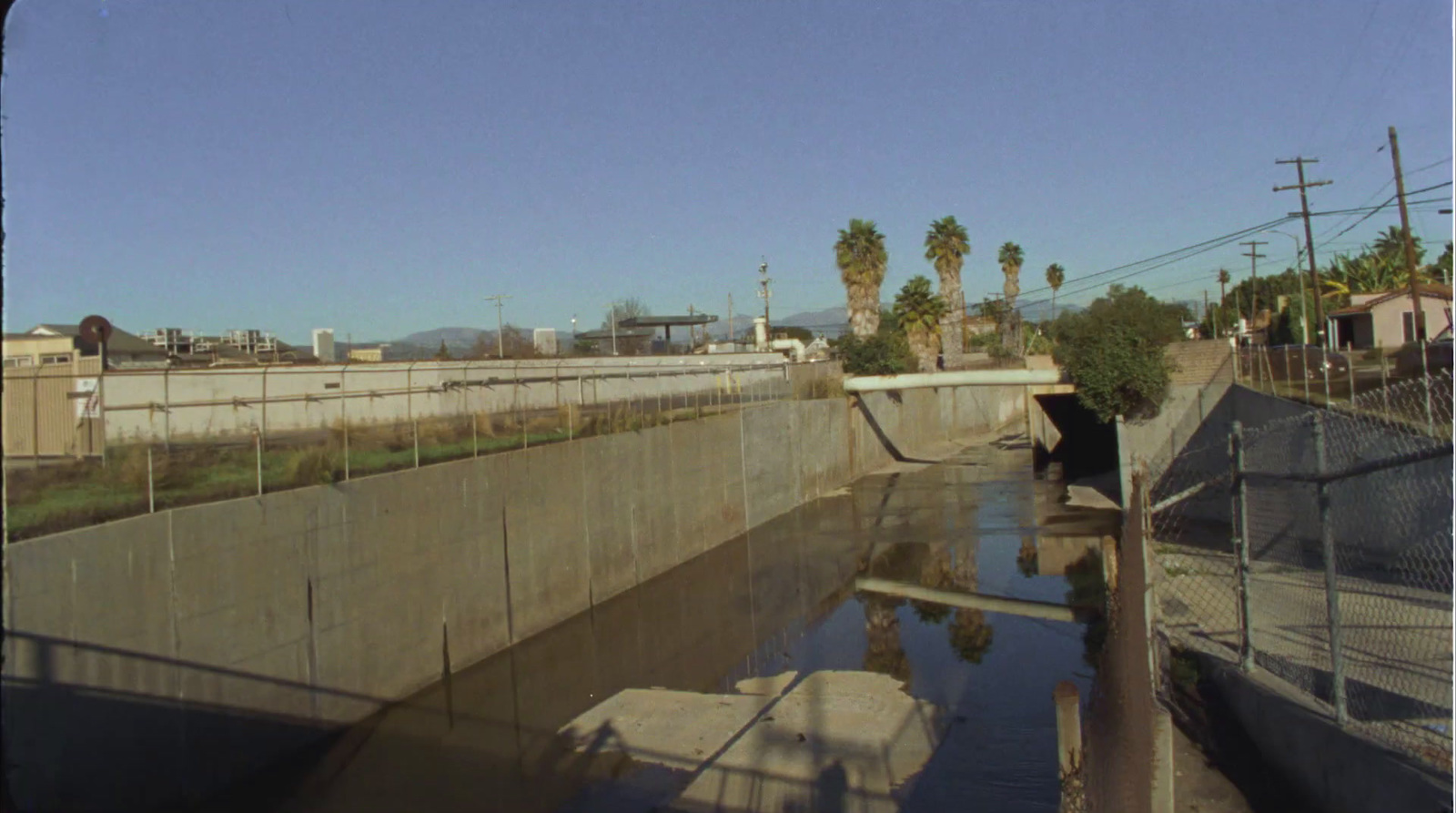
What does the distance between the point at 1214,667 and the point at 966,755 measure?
13.5ft

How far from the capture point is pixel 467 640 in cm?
1714

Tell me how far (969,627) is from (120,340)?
16006 mm

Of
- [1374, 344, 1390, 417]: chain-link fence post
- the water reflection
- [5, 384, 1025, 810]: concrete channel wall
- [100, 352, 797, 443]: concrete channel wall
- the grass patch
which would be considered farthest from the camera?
[100, 352, 797, 443]: concrete channel wall

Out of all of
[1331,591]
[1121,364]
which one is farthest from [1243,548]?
[1121,364]

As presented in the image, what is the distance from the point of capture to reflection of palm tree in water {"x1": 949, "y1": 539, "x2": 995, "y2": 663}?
18234mm

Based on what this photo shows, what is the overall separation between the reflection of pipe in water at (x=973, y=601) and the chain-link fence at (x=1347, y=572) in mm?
3156

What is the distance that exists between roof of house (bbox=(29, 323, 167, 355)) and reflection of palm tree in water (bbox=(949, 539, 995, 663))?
48.0 ft

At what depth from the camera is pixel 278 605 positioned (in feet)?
42.7

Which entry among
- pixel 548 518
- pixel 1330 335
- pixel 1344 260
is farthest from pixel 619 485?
pixel 1344 260

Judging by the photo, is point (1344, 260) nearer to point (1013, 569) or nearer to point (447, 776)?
point (1013, 569)

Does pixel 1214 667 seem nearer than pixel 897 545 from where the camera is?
Yes

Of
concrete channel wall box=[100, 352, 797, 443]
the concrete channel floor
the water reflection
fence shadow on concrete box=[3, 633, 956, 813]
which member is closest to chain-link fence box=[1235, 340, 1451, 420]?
the water reflection

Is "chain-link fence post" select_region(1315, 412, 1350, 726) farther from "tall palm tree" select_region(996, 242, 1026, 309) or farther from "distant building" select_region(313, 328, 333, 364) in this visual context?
"tall palm tree" select_region(996, 242, 1026, 309)

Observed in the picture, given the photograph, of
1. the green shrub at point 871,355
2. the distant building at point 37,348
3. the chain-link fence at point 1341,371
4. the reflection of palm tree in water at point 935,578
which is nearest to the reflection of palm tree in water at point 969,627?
the reflection of palm tree in water at point 935,578
